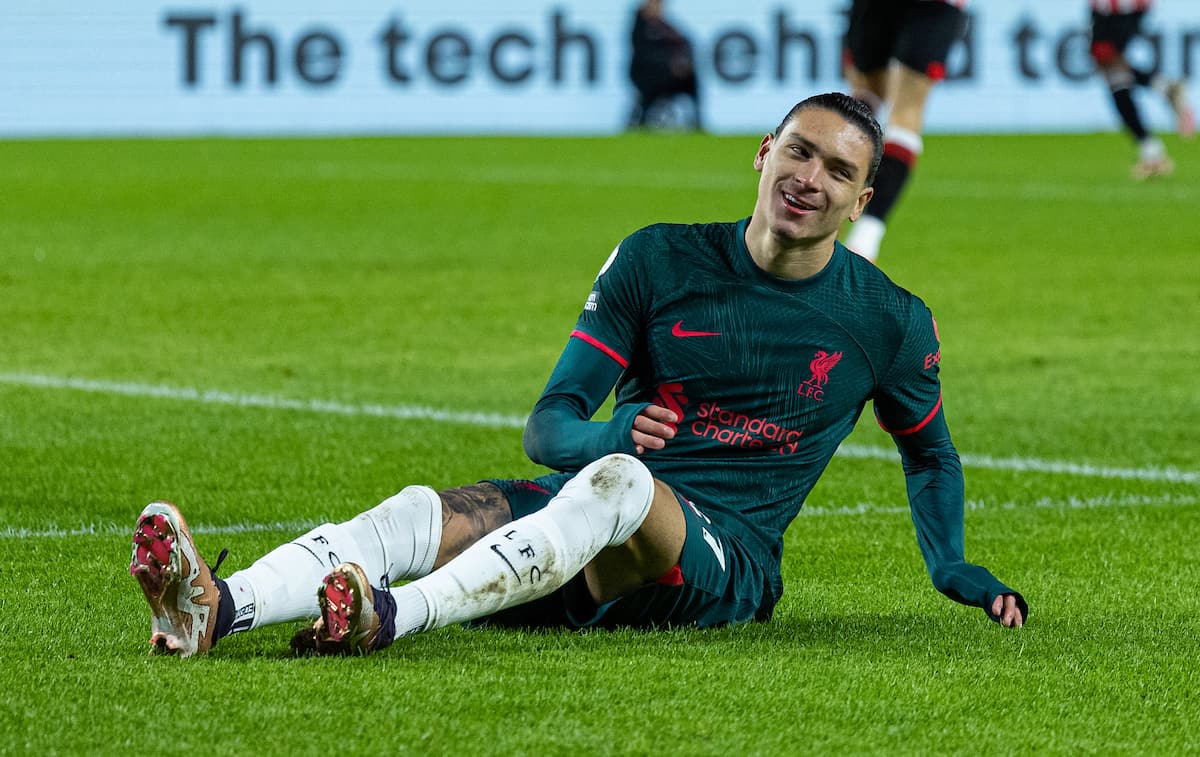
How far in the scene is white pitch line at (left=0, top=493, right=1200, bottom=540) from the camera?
16.3ft

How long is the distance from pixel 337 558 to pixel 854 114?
1.25m

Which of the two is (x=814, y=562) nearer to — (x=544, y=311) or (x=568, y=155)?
(x=544, y=311)

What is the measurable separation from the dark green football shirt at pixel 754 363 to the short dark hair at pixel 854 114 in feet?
0.66

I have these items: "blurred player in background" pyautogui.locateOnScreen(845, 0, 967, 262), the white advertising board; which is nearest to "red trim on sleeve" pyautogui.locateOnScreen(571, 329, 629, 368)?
"blurred player in background" pyautogui.locateOnScreen(845, 0, 967, 262)

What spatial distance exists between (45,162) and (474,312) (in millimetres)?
11005

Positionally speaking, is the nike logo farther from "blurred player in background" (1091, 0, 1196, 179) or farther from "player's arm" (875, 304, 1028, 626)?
"blurred player in background" (1091, 0, 1196, 179)

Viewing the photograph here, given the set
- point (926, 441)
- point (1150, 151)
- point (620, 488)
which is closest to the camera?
point (620, 488)

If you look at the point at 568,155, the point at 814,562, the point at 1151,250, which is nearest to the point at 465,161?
the point at 568,155

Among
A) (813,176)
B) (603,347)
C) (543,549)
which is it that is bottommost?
(543,549)

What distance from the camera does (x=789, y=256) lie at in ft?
13.2

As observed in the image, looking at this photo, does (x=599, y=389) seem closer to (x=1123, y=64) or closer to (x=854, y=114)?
(x=854, y=114)

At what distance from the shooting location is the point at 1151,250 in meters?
12.4

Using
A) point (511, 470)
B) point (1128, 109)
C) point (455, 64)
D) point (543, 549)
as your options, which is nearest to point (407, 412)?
point (511, 470)

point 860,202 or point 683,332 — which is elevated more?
point 860,202
